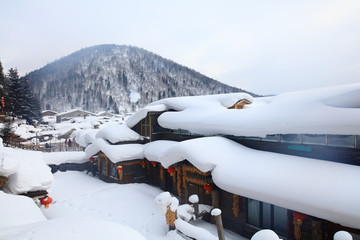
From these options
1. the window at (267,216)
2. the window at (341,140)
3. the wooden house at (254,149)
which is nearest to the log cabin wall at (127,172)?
the wooden house at (254,149)

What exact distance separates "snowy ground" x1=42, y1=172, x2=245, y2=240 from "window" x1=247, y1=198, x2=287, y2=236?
1.29 metres

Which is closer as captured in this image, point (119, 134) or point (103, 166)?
point (119, 134)

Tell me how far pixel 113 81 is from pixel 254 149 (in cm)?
15520

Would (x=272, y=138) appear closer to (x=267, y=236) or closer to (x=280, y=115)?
(x=280, y=115)

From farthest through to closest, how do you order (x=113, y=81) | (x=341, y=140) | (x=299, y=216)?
(x=113, y=81) < (x=341, y=140) < (x=299, y=216)

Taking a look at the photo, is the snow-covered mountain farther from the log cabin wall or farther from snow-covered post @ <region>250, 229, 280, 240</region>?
snow-covered post @ <region>250, 229, 280, 240</region>

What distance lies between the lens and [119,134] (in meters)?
18.2

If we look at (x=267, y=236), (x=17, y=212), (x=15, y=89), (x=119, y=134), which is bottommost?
(x=17, y=212)

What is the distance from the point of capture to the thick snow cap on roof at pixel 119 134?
712 inches

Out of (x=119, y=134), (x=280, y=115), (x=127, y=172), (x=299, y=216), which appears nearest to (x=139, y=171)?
(x=127, y=172)

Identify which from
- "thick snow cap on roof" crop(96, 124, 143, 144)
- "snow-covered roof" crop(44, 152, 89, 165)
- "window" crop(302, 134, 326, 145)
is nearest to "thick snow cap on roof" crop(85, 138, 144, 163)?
"thick snow cap on roof" crop(96, 124, 143, 144)

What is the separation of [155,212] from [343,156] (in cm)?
968

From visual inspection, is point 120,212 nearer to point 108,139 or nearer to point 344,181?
point 108,139

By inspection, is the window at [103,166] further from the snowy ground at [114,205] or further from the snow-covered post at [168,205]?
the snow-covered post at [168,205]
